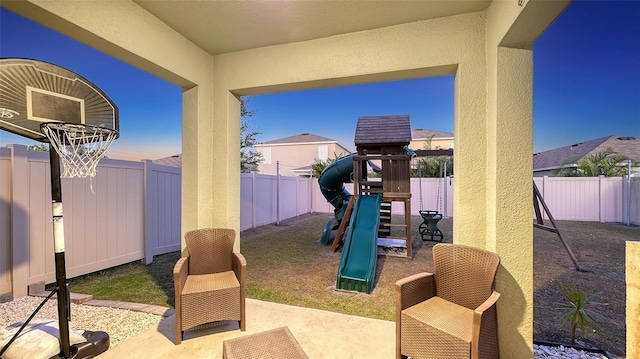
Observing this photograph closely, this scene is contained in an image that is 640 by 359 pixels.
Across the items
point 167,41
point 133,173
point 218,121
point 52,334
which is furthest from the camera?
point 133,173

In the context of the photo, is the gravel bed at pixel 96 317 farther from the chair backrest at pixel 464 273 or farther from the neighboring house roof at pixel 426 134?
the neighboring house roof at pixel 426 134

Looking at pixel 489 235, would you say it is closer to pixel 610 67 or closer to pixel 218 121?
pixel 218 121

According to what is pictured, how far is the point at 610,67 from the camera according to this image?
705cm

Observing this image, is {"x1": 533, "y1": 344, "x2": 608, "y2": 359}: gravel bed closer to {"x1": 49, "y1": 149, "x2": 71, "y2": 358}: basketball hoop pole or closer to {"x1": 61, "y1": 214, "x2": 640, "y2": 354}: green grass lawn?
{"x1": 61, "y1": 214, "x2": 640, "y2": 354}: green grass lawn

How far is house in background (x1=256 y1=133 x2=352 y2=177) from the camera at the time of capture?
22.2 m

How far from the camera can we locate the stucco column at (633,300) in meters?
1.42

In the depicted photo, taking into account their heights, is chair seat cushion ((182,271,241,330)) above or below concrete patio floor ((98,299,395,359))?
above

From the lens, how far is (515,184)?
216 cm

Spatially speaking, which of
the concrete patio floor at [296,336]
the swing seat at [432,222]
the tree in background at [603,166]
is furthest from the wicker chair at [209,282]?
the tree in background at [603,166]

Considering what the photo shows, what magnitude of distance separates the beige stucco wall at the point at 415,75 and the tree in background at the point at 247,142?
26.7 ft

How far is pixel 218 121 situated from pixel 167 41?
1.01 meters

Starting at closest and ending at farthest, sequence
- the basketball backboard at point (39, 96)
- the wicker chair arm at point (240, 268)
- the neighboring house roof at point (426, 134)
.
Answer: the basketball backboard at point (39, 96), the wicker chair arm at point (240, 268), the neighboring house roof at point (426, 134)

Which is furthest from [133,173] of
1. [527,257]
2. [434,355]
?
[527,257]

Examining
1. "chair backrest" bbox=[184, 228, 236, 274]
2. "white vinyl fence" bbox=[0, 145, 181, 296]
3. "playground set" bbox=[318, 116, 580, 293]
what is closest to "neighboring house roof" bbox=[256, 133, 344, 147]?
"playground set" bbox=[318, 116, 580, 293]
